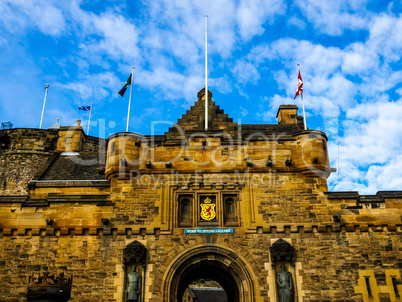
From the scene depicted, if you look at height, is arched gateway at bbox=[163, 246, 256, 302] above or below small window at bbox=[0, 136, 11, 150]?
below

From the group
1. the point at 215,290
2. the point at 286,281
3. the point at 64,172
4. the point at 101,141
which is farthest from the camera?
the point at 215,290

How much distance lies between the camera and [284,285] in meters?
15.9

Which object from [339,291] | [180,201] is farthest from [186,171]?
[339,291]

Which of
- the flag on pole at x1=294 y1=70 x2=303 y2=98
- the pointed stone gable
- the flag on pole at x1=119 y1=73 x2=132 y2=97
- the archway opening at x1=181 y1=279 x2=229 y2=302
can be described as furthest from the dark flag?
the archway opening at x1=181 y1=279 x2=229 y2=302

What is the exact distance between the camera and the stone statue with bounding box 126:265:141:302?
51.9 feet

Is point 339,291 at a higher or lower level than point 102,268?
lower

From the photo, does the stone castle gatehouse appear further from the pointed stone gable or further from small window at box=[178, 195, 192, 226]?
the pointed stone gable

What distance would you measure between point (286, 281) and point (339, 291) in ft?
7.10

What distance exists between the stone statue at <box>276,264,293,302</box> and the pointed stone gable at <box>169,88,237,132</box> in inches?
375

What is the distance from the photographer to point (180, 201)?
58.1 feet

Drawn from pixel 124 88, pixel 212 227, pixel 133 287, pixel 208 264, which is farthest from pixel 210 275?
pixel 124 88

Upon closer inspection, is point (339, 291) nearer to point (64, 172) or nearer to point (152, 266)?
point (152, 266)

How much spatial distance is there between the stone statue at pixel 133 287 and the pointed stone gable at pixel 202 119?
9.58m

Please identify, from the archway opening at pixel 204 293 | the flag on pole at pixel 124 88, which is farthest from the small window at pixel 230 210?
the archway opening at pixel 204 293
